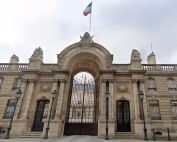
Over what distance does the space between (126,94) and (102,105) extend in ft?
13.0

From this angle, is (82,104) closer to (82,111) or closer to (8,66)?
(82,111)

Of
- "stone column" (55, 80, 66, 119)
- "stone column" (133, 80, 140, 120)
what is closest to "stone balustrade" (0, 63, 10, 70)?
"stone column" (55, 80, 66, 119)

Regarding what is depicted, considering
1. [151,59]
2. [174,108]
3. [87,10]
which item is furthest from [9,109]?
[151,59]

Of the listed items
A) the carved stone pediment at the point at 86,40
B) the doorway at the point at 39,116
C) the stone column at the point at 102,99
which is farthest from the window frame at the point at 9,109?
the carved stone pediment at the point at 86,40

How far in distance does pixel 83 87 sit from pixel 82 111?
13.6 ft

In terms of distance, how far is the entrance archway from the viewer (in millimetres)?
21938

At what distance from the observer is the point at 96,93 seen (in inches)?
1049

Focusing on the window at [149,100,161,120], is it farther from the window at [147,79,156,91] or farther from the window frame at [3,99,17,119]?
the window frame at [3,99,17,119]

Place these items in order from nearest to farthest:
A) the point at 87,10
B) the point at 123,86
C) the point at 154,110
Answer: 1. the point at 154,110
2. the point at 123,86
3. the point at 87,10

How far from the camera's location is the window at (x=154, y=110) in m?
22.8

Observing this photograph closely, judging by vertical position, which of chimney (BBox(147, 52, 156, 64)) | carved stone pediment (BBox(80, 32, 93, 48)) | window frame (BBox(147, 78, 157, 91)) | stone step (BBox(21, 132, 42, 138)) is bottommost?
stone step (BBox(21, 132, 42, 138))

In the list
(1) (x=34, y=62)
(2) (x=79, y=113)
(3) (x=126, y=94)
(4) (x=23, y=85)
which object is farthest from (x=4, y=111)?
(3) (x=126, y=94)

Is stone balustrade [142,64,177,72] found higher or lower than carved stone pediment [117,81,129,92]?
higher

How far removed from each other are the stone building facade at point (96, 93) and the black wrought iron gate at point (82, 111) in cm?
30
